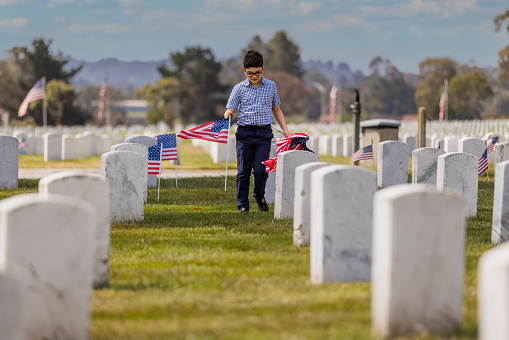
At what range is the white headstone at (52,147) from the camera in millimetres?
26984

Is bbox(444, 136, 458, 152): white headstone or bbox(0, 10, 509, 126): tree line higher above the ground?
bbox(0, 10, 509, 126): tree line

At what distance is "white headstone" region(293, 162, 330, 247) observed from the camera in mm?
7969

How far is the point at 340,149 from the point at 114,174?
920 inches

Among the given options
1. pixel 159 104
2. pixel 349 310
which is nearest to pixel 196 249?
pixel 349 310

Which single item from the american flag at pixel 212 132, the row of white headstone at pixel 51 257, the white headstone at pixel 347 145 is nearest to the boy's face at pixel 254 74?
the american flag at pixel 212 132

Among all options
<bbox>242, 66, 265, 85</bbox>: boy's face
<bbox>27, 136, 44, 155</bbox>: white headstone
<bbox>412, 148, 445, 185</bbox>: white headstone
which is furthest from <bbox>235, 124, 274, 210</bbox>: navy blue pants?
<bbox>27, 136, 44, 155</bbox>: white headstone

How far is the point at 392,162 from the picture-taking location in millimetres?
14953

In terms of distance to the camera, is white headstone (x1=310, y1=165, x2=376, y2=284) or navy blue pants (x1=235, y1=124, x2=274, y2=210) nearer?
white headstone (x1=310, y1=165, x2=376, y2=284)

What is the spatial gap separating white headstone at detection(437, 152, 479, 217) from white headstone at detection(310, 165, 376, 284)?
418 cm

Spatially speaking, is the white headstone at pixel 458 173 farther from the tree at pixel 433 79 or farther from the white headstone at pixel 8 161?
the tree at pixel 433 79

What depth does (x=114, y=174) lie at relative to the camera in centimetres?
966

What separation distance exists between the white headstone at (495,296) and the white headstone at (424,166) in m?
8.59

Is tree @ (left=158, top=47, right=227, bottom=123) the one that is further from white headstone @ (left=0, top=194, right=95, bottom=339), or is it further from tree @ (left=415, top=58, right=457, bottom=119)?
white headstone @ (left=0, top=194, right=95, bottom=339)

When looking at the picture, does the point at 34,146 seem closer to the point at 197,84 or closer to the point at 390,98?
the point at 197,84
